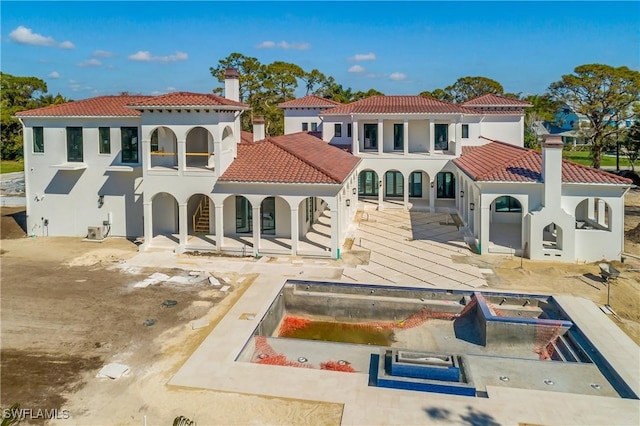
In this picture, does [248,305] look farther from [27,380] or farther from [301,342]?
[27,380]

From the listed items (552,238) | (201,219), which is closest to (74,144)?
(201,219)

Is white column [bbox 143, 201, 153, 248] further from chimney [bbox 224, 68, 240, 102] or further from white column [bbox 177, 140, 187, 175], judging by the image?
chimney [bbox 224, 68, 240, 102]

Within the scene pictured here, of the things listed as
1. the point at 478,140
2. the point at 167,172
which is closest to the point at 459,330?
the point at 167,172

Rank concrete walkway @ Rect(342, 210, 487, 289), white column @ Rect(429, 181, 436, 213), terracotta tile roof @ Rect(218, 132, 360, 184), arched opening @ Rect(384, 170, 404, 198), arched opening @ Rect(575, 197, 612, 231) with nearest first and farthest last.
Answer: concrete walkway @ Rect(342, 210, 487, 289), terracotta tile roof @ Rect(218, 132, 360, 184), arched opening @ Rect(575, 197, 612, 231), white column @ Rect(429, 181, 436, 213), arched opening @ Rect(384, 170, 404, 198)

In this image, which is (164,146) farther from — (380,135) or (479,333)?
(479,333)

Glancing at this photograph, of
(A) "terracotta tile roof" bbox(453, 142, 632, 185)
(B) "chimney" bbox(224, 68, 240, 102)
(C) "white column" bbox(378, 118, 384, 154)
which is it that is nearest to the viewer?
(A) "terracotta tile roof" bbox(453, 142, 632, 185)

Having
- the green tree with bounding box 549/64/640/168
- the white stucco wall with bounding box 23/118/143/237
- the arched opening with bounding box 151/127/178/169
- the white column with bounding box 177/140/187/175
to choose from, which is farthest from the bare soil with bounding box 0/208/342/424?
the green tree with bounding box 549/64/640/168

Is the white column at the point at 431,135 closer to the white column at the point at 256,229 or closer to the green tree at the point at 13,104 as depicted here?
the white column at the point at 256,229
